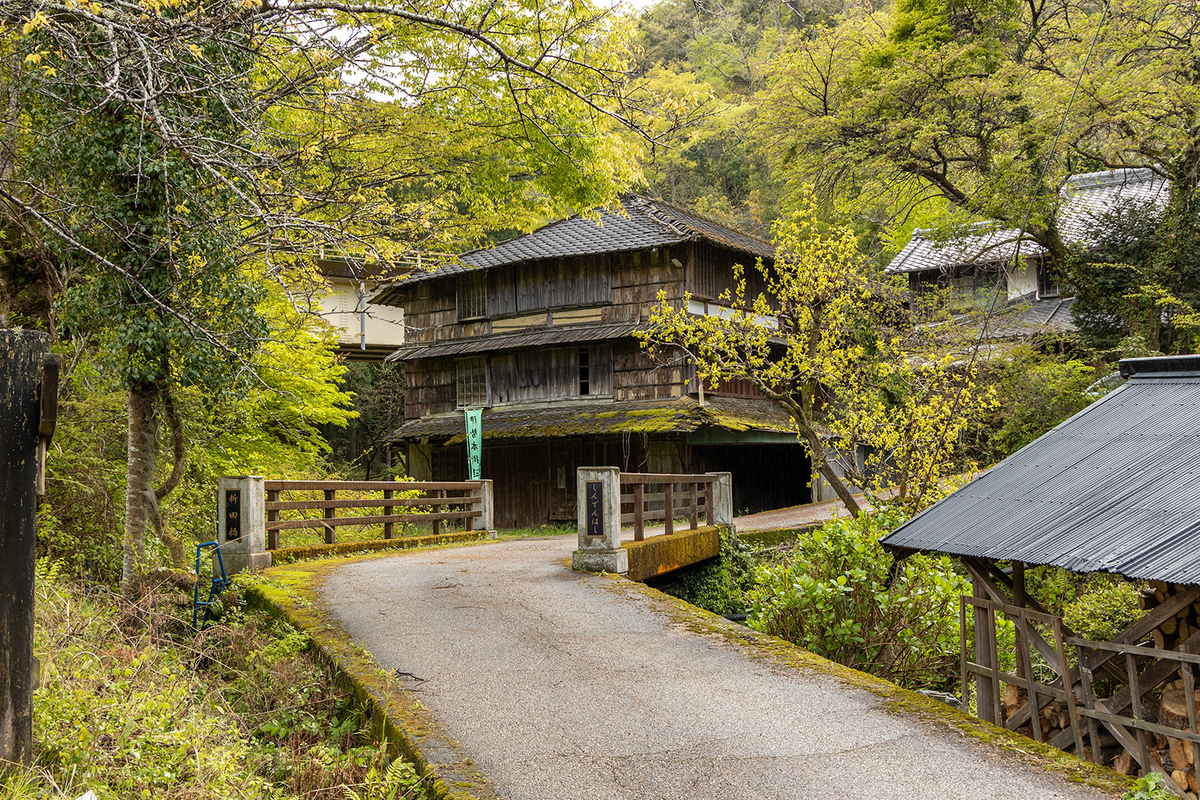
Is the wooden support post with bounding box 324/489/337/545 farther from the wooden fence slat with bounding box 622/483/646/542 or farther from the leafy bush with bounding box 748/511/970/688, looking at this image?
the leafy bush with bounding box 748/511/970/688

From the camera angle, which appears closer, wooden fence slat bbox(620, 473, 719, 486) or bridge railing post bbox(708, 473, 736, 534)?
wooden fence slat bbox(620, 473, 719, 486)

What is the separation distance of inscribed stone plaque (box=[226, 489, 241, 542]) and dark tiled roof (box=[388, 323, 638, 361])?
11.7 metres

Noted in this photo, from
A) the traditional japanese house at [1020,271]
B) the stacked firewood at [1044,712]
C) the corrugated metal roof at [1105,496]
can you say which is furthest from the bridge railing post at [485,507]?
the traditional japanese house at [1020,271]

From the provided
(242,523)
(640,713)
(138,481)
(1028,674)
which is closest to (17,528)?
(640,713)

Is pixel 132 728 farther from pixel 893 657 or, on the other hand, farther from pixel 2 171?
pixel 893 657

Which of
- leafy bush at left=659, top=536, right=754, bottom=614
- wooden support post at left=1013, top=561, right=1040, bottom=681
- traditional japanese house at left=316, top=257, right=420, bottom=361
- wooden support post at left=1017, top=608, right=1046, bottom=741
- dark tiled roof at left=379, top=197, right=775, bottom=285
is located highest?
dark tiled roof at left=379, top=197, right=775, bottom=285

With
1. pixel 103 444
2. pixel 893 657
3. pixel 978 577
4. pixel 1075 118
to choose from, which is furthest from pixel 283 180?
pixel 1075 118

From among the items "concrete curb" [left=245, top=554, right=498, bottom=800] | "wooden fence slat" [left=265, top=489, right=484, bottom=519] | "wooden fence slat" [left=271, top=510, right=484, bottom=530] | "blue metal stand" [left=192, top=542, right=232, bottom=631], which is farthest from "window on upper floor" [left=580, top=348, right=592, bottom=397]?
"concrete curb" [left=245, top=554, right=498, bottom=800]

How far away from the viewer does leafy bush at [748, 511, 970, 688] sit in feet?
31.0

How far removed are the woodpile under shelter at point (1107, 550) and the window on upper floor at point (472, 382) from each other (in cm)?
1830

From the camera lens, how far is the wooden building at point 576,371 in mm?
21844

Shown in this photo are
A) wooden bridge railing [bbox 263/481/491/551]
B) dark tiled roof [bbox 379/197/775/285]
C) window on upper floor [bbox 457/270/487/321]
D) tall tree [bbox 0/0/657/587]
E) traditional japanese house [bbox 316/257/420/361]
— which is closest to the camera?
tall tree [bbox 0/0/657/587]

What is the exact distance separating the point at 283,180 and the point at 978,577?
832 centimetres

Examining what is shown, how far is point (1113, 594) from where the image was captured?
11359mm
